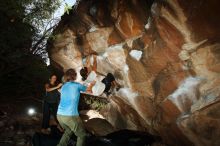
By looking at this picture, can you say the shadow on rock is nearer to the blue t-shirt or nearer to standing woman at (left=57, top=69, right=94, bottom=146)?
standing woman at (left=57, top=69, right=94, bottom=146)

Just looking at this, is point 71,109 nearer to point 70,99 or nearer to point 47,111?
point 70,99

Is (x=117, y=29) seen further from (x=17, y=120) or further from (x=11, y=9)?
(x=17, y=120)

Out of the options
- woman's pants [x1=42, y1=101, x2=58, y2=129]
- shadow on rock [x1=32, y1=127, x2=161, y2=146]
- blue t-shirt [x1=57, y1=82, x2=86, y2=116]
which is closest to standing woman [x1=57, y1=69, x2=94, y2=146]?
blue t-shirt [x1=57, y1=82, x2=86, y2=116]

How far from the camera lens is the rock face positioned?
24.1 ft

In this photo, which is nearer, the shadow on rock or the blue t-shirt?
the blue t-shirt

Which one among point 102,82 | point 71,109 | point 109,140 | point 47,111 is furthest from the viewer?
point 102,82

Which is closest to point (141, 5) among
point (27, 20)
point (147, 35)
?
point (147, 35)

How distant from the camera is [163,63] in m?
8.51

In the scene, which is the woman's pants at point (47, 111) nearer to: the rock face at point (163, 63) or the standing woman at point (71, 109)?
the rock face at point (163, 63)

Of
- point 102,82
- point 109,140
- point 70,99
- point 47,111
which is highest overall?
point 102,82

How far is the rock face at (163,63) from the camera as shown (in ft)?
24.1

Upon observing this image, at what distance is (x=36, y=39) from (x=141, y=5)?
6577mm

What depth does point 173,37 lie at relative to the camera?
7902 mm

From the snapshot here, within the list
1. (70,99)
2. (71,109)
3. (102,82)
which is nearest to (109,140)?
(71,109)
